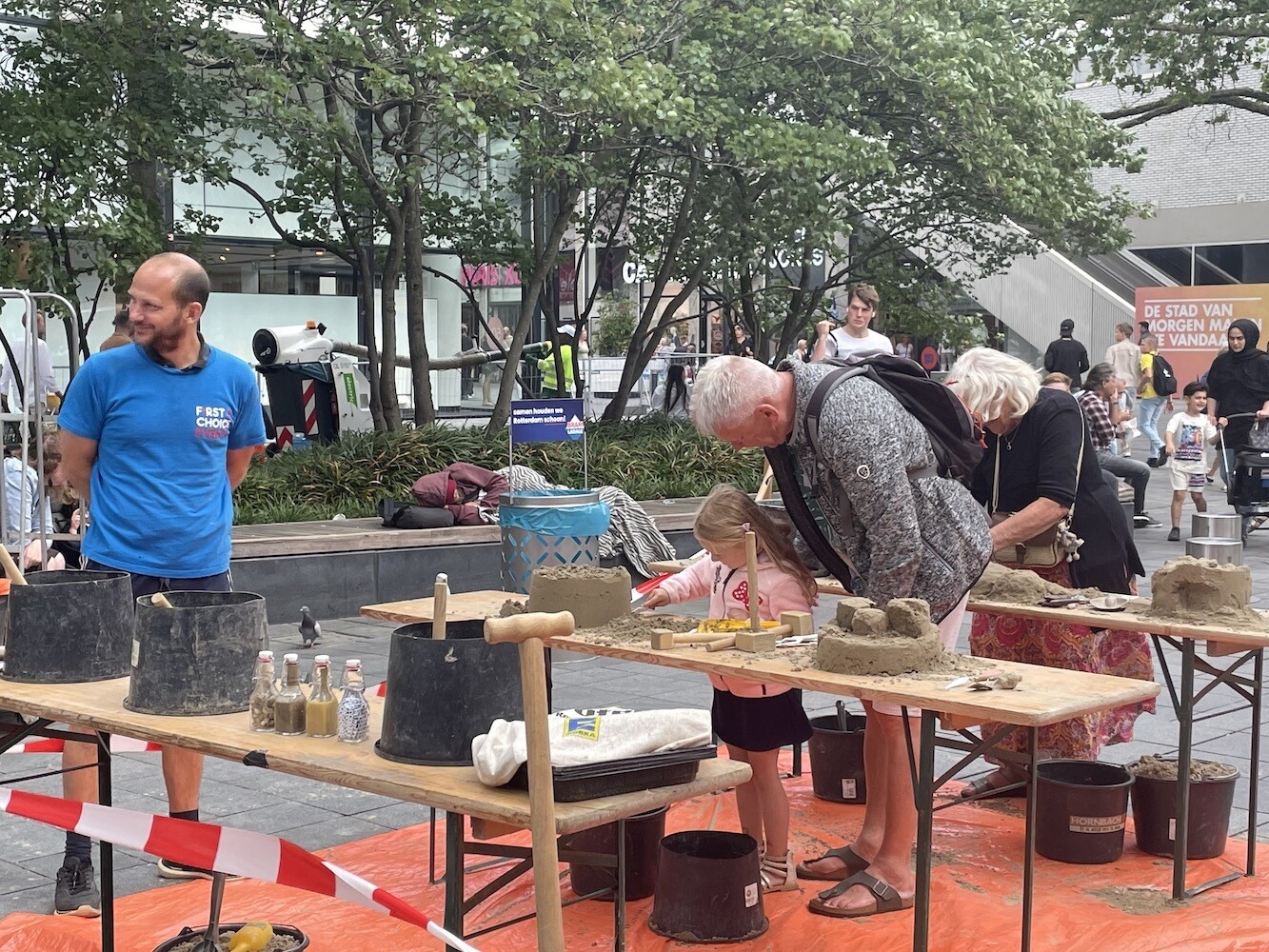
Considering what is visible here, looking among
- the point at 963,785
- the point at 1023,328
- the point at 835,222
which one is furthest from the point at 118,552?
the point at 1023,328

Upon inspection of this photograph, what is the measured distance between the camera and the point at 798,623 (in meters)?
4.54

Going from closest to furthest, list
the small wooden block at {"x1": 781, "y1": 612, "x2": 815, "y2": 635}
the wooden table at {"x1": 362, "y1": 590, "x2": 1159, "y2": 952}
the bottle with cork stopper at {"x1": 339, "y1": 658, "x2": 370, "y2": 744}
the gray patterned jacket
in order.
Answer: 1. the bottle with cork stopper at {"x1": 339, "y1": 658, "x2": 370, "y2": 744}
2. the wooden table at {"x1": 362, "y1": 590, "x2": 1159, "y2": 952}
3. the gray patterned jacket
4. the small wooden block at {"x1": 781, "y1": 612, "x2": 815, "y2": 635}

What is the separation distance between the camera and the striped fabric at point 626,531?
446 inches

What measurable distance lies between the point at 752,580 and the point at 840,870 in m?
1.07

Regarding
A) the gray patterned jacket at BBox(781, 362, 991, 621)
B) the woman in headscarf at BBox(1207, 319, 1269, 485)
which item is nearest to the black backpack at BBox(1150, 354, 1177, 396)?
the woman in headscarf at BBox(1207, 319, 1269, 485)

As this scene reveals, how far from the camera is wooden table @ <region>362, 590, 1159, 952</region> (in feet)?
12.0

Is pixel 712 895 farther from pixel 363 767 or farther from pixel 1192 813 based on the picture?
pixel 1192 813

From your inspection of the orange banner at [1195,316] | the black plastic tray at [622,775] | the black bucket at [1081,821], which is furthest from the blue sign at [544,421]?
the orange banner at [1195,316]

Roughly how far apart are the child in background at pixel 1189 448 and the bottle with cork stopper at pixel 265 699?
11.7m

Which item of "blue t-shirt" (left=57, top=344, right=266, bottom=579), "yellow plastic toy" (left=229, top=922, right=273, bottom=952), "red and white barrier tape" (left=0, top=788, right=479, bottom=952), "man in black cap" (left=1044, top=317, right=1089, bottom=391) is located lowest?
"yellow plastic toy" (left=229, top=922, right=273, bottom=952)

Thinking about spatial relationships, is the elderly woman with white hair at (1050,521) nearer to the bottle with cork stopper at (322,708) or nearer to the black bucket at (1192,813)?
the black bucket at (1192,813)

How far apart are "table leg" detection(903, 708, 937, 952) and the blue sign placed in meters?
6.89

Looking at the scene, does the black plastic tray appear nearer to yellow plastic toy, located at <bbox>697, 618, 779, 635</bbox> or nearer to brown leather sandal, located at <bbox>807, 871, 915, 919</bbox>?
yellow plastic toy, located at <bbox>697, 618, 779, 635</bbox>

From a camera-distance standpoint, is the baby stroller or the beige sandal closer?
the beige sandal
